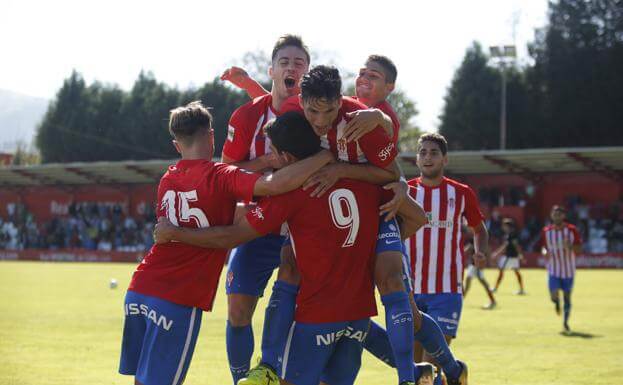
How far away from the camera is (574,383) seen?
10656mm

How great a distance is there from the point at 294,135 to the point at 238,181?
0.49 m

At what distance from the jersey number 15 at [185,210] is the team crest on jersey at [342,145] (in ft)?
3.41

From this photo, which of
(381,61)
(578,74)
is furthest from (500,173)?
(381,61)

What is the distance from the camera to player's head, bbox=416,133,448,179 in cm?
953

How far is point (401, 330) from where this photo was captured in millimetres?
6266

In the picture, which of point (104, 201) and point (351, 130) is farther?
point (104, 201)

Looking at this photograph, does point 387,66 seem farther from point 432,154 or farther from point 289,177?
point 289,177

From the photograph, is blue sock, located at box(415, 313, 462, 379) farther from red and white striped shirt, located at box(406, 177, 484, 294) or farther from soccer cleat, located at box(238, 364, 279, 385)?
red and white striped shirt, located at box(406, 177, 484, 294)

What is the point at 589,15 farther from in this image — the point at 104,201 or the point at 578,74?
the point at 104,201

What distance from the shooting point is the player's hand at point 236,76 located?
803 centimetres

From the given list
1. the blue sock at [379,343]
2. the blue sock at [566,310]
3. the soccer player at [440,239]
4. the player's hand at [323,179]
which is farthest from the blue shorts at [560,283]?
the player's hand at [323,179]

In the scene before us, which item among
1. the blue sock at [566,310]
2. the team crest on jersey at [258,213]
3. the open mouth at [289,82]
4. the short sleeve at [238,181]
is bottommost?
the blue sock at [566,310]

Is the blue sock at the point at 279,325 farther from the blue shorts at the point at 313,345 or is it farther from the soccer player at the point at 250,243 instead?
the soccer player at the point at 250,243

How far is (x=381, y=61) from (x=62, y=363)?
255 inches
